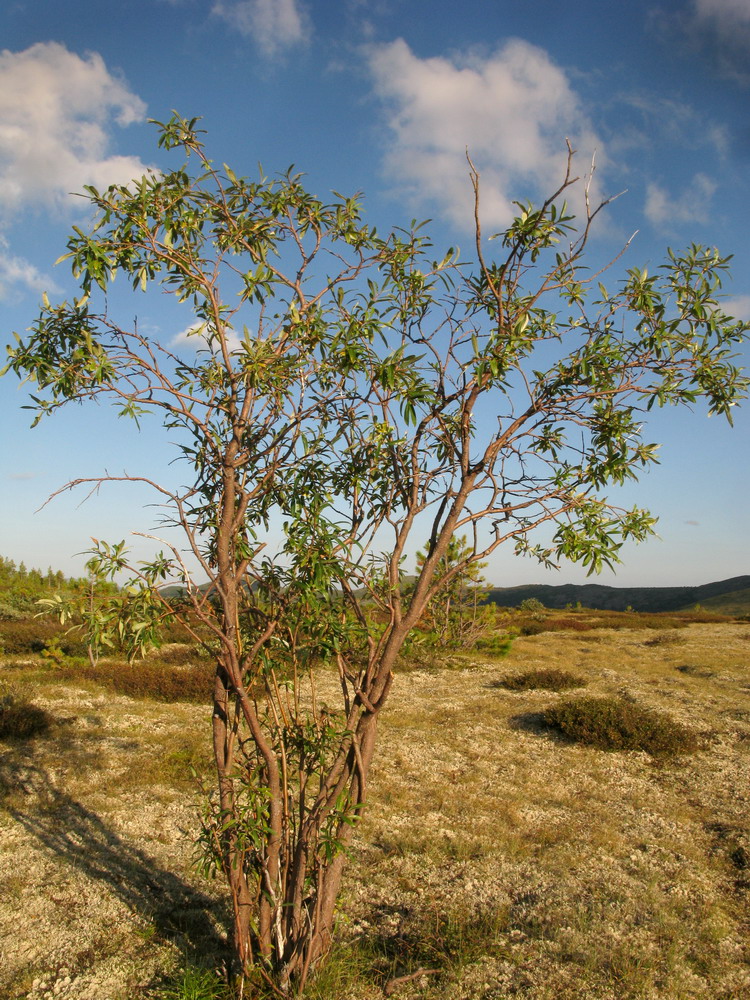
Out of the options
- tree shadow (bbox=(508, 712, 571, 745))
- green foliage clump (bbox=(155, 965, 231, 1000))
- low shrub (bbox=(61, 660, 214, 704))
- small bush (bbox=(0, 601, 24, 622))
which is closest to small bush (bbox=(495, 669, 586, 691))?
tree shadow (bbox=(508, 712, 571, 745))

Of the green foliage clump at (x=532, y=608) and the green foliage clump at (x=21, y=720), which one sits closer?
the green foliage clump at (x=21, y=720)

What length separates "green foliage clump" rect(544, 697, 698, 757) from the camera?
41.2 feet

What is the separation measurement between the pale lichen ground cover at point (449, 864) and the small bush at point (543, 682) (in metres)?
2.87

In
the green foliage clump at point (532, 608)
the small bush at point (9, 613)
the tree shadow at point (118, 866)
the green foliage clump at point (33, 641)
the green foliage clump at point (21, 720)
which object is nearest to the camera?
the tree shadow at point (118, 866)

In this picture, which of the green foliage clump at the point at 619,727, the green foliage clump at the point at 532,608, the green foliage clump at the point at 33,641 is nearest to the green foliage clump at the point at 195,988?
the green foliage clump at the point at 619,727

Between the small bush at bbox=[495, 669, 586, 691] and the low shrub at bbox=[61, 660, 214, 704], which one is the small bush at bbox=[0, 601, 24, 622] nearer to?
the low shrub at bbox=[61, 660, 214, 704]

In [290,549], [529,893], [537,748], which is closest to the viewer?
[290,549]

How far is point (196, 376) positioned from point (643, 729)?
12.1m

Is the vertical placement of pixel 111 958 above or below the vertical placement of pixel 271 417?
below

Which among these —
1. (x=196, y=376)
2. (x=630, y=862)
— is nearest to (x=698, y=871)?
(x=630, y=862)

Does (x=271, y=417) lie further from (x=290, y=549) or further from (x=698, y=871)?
(x=698, y=871)

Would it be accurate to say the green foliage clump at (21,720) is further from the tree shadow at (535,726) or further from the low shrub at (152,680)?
the tree shadow at (535,726)

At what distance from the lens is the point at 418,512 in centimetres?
530

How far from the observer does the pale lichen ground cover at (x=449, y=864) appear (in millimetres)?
5715
